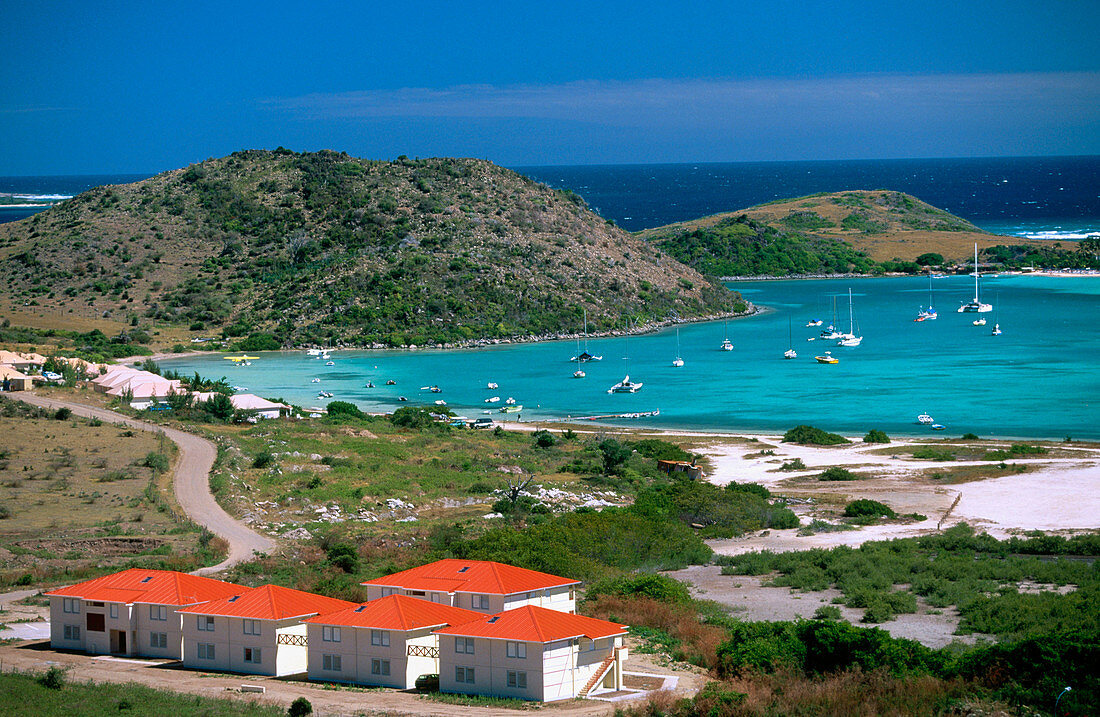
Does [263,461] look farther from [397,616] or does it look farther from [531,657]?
[531,657]

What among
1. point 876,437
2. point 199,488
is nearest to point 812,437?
point 876,437

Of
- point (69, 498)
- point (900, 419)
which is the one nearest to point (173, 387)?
point (69, 498)

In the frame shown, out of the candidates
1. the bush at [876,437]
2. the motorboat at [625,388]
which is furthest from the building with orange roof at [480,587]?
the motorboat at [625,388]

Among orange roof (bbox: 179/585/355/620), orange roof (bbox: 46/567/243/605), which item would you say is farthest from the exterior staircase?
orange roof (bbox: 46/567/243/605)

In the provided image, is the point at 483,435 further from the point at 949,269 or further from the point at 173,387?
the point at 949,269

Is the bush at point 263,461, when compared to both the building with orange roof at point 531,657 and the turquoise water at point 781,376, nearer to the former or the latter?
the turquoise water at point 781,376
